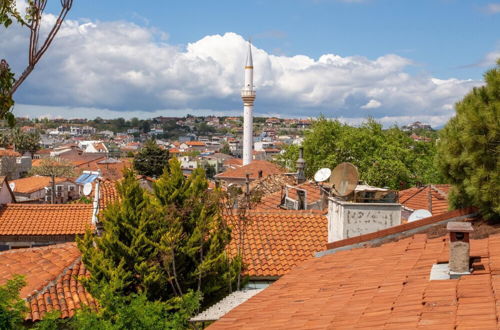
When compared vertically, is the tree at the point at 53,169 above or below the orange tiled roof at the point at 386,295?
below

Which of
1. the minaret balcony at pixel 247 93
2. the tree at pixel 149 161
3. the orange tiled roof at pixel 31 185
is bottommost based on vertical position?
the orange tiled roof at pixel 31 185

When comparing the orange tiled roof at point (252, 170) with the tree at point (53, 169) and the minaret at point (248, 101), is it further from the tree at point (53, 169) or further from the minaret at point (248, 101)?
the tree at point (53, 169)

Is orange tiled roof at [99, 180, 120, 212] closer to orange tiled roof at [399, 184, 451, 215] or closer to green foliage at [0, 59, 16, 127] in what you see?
orange tiled roof at [399, 184, 451, 215]

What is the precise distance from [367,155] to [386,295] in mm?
34511

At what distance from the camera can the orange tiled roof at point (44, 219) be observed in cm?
2091

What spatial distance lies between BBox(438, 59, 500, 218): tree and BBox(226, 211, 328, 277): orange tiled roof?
6070 mm

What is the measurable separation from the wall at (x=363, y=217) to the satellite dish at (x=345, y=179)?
46 cm

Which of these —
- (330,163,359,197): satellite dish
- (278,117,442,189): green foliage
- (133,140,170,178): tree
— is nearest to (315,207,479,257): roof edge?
(330,163,359,197): satellite dish

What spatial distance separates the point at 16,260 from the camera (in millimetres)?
14602

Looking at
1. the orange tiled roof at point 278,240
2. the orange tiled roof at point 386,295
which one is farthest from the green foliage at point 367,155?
the orange tiled roof at point 386,295

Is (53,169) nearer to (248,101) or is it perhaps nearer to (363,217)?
(248,101)

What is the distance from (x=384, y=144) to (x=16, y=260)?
30235 mm

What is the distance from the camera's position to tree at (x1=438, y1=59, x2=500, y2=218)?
7496 millimetres

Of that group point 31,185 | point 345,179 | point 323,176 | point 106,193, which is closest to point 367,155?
point 106,193
